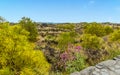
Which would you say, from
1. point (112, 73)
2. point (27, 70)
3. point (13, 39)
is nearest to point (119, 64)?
point (112, 73)

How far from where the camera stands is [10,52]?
51.0 ft

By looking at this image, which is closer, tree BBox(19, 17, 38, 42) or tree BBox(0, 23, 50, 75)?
tree BBox(0, 23, 50, 75)

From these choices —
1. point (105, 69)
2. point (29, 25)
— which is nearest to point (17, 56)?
point (105, 69)

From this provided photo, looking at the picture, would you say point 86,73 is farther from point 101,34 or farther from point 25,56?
point 101,34

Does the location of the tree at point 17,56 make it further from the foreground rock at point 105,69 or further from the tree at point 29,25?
the tree at point 29,25

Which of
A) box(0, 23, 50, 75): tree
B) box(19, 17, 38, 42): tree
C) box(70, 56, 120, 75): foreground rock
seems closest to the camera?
box(70, 56, 120, 75): foreground rock

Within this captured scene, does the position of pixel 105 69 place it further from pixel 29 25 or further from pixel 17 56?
pixel 29 25

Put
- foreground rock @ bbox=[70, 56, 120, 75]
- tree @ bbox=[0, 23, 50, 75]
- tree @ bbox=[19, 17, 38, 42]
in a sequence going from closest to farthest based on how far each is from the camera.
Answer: foreground rock @ bbox=[70, 56, 120, 75] → tree @ bbox=[0, 23, 50, 75] → tree @ bbox=[19, 17, 38, 42]

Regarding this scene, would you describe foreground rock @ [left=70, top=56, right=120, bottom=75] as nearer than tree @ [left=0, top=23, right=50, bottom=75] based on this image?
Yes

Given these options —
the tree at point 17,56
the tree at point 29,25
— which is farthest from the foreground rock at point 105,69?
the tree at point 29,25

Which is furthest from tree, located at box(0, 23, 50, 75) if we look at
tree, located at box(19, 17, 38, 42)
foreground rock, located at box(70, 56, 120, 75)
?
tree, located at box(19, 17, 38, 42)

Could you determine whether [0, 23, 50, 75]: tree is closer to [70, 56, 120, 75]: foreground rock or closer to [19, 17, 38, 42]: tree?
[70, 56, 120, 75]: foreground rock

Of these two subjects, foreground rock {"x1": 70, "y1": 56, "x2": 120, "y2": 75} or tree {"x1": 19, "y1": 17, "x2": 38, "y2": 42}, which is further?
tree {"x1": 19, "y1": 17, "x2": 38, "y2": 42}

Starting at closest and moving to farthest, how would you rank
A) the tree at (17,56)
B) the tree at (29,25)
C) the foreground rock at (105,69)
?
1. the foreground rock at (105,69)
2. the tree at (17,56)
3. the tree at (29,25)
